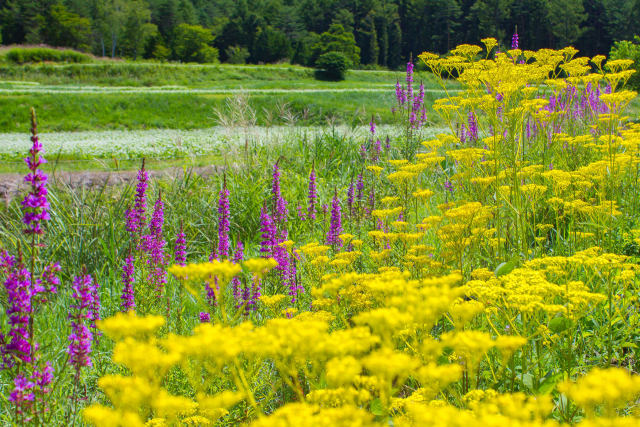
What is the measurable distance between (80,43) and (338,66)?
4585cm

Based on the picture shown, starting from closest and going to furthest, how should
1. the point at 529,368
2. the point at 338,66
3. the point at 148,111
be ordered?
the point at 529,368
the point at 148,111
the point at 338,66

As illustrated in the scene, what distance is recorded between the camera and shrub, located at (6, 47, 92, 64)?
140 ft

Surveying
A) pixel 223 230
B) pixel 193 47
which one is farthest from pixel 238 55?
pixel 223 230

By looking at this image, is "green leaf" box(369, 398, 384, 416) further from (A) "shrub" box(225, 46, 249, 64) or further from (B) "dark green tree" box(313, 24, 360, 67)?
(A) "shrub" box(225, 46, 249, 64)

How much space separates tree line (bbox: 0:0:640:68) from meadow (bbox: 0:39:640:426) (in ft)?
231

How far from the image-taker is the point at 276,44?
77188 mm

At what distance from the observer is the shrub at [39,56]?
1681 inches

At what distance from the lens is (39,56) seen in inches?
1752

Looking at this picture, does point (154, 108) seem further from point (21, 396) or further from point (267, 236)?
point (21, 396)

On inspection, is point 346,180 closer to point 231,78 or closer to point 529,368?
point 529,368

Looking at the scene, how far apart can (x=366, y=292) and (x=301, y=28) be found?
10340 centimetres

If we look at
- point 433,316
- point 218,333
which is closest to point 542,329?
point 433,316

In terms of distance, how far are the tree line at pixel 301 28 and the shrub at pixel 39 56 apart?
84.4 feet

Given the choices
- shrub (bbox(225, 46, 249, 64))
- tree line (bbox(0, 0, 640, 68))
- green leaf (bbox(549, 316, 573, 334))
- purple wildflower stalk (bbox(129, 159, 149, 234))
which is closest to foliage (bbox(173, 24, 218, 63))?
tree line (bbox(0, 0, 640, 68))
